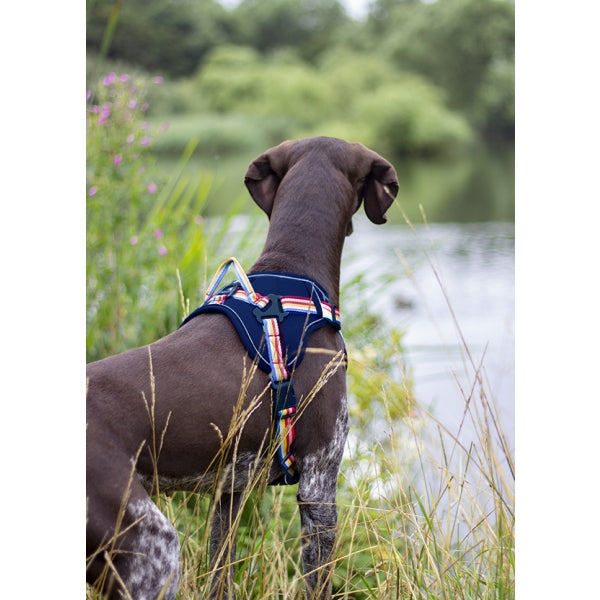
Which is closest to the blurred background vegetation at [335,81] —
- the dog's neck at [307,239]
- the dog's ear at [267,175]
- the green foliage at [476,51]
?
the green foliage at [476,51]

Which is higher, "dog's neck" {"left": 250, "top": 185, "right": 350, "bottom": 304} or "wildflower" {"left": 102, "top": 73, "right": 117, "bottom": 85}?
"wildflower" {"left": 102, "top": 73, "right": 117, "bottom": 85}

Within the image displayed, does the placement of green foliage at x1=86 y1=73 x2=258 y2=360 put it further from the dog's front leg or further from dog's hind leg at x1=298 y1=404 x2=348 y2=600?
dog's hind leg at x1=298 y1=404 x2=348 y2=600

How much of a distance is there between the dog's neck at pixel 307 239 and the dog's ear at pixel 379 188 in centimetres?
13

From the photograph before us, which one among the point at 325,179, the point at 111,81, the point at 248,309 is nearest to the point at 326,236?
the point at 325,179

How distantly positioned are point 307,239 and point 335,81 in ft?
73.5

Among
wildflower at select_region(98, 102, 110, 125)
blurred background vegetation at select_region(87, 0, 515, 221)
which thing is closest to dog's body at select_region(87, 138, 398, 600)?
blurred background vegetation at select_region(87, 0, 515, 221)

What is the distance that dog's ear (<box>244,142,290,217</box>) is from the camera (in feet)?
8.16

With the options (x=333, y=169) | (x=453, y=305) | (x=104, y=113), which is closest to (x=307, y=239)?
(x=333, y=169)

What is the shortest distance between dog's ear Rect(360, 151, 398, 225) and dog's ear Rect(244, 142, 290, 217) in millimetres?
274

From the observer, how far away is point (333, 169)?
2432 mm

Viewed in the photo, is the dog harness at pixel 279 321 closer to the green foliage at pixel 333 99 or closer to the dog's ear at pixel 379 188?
the dog's ear at pixel 379 188

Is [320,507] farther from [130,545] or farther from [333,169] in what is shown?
[333,169]

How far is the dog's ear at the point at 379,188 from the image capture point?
2445mm

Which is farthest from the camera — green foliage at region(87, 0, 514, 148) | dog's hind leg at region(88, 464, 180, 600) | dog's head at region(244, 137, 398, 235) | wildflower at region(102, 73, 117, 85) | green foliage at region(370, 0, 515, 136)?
green foliage at region(87, 0, 514, 148)
